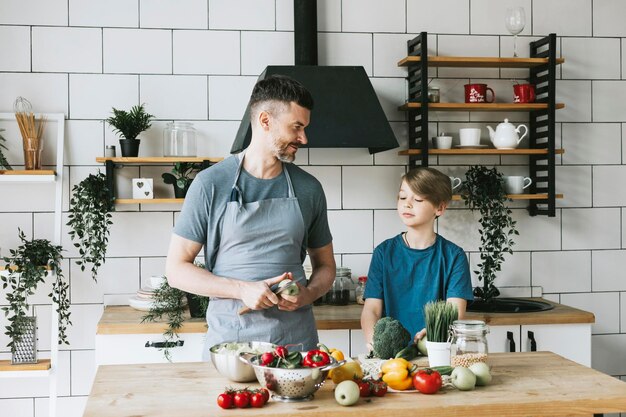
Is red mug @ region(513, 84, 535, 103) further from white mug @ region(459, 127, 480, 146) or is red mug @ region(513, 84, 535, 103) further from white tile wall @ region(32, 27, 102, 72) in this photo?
white tile wall @ region(32, 27, 102, 72)

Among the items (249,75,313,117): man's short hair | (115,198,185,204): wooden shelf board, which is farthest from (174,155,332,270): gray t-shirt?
(115,198,185,204): wooden shelf board

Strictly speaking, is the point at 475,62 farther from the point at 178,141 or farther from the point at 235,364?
the point at 235,364

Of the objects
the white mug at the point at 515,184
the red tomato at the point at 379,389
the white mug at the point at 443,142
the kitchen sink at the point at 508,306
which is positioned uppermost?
the white mug at the point at 443,142

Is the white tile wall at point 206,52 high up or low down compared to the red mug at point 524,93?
up

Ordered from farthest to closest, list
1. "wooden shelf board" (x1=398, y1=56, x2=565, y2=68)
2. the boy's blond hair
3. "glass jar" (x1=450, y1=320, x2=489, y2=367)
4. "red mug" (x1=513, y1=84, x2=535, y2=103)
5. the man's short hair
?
"red mug" (x1=513, y1=84, x2=535, y2=103)
"wooden shelf board" (x1=398, y1=56, x2=565, y2=68)
the boy's blond hair
the man's short hair
"glass jar" (x1=450, y1=320, x2=489, y2=367)

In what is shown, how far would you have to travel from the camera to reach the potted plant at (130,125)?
3480 mm

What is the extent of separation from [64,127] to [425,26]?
1.81m

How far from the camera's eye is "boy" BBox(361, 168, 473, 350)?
280 cm

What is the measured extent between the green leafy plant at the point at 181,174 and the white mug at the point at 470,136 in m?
1.26

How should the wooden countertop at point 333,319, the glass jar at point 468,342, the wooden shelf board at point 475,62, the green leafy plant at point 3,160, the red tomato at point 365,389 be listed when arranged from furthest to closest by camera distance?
the wooden shelf board at point 475,62 → the green leafy plant at point 3,160 → the wooden countertop at point 333,319 → the glass jar at point 468,342 → the red tomato at point 365,389

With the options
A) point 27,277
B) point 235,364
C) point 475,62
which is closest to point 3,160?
point 27,277

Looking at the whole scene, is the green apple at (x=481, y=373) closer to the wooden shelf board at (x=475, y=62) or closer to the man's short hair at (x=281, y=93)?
the man's short hair at (x=281, y=93)

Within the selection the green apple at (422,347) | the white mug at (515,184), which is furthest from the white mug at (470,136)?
the green apple at (422,347)

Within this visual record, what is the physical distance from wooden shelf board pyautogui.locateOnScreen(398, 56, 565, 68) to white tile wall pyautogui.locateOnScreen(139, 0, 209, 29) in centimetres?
98
